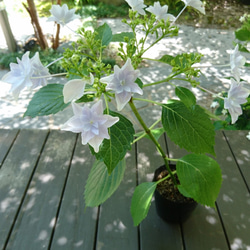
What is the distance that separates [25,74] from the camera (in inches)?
26.9

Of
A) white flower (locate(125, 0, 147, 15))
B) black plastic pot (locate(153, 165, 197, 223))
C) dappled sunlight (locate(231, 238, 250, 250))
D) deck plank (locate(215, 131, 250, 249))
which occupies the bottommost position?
dappled sunlight (locate(231, 238, 250, 250))

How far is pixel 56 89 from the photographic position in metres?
0.84

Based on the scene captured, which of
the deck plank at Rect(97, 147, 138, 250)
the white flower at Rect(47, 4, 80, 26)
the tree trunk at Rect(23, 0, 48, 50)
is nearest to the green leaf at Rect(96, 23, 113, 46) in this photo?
the white flower at Rect(47, 4, 80, 26)

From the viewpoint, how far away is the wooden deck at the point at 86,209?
3.83 feet

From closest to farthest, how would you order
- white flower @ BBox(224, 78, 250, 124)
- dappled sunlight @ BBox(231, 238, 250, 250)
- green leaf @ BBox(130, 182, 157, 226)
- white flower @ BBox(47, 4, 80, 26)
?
white flower @ BBox(224, 78, 250, 124) → white flower @ BBox(47, 4, 80, 26) → green leaf @ BBox(130, 182, 157, 226) → dappled sunlight @ BBox(231, 238, 250, 250)

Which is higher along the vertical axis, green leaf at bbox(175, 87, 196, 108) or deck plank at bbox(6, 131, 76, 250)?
green leaf at bbox(175, 87, 196, 108)

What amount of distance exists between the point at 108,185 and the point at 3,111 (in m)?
2.04

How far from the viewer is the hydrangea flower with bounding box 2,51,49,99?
2.21 ft

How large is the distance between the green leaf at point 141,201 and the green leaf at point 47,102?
504mm

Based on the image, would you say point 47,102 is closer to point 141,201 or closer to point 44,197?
point 141,201

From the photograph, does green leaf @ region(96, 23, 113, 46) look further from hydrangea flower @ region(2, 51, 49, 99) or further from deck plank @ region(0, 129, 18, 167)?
deck plank @ region(0, 129, 18, 167)

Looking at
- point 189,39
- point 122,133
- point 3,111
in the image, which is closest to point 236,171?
→ point 122,133

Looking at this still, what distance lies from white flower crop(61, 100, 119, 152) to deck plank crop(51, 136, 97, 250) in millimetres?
719

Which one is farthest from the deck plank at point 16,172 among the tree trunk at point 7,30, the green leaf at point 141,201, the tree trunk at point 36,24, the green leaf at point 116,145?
the tree trunk at point 7,30
